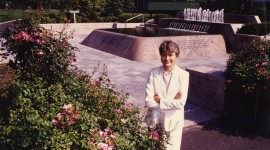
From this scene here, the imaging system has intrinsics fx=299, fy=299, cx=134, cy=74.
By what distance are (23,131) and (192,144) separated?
11.5ft

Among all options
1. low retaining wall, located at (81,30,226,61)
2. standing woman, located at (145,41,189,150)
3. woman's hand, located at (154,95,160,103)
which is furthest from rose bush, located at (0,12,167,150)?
low retaining wall, located at (81,30,226,61)

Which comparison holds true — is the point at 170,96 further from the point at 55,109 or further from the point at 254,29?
the point at 254,29

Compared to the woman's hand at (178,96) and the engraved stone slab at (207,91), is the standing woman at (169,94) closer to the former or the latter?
the woman's hand at (178,96)

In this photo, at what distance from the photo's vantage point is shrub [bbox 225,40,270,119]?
685 centimetres

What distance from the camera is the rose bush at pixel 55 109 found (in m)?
3.71

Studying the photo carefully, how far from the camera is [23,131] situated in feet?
12.4

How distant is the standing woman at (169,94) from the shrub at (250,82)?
3245mm

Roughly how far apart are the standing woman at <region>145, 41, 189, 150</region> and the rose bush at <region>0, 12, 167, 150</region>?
0.24m

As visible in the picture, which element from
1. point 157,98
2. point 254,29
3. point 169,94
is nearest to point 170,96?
point 169,94

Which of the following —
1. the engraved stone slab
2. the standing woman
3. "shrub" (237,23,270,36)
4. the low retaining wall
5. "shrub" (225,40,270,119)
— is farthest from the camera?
"shrub" (237,23,270,36)

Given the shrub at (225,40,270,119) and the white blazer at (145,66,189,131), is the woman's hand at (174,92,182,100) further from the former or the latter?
the shrub at (225,40,270,119)

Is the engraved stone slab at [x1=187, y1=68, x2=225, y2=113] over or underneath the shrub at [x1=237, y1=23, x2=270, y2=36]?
underneath

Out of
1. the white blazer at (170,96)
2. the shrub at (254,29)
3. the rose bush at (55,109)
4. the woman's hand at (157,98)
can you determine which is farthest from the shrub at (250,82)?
the shrub at (254,29)

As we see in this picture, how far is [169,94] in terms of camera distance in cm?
421
